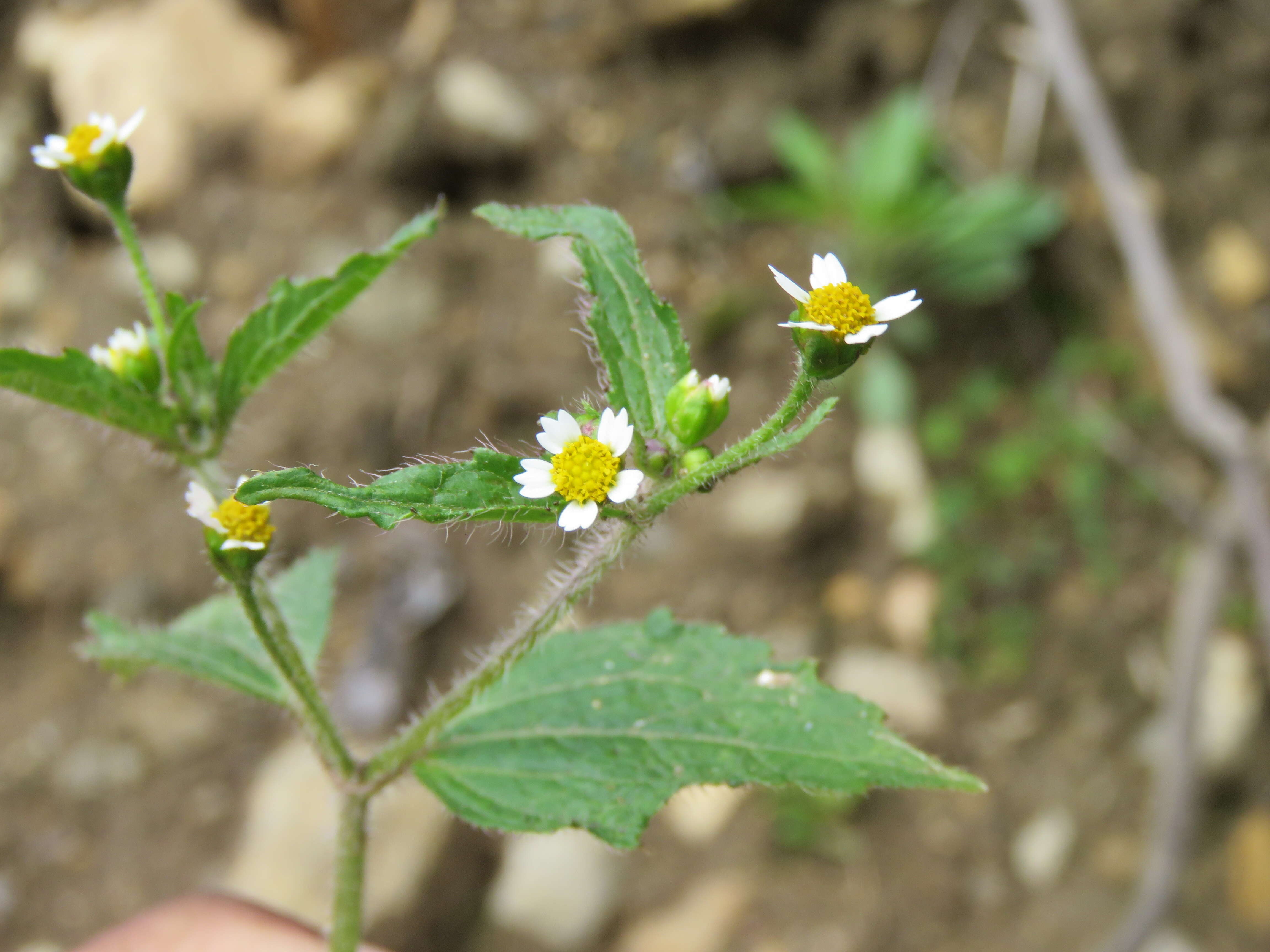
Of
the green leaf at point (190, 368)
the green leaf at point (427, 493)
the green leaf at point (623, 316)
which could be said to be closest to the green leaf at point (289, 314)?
the green leaf at point (190, 368)

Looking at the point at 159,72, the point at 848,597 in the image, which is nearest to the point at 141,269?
the point at 159,72

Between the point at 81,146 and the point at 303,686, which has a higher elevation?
the point at 81,146

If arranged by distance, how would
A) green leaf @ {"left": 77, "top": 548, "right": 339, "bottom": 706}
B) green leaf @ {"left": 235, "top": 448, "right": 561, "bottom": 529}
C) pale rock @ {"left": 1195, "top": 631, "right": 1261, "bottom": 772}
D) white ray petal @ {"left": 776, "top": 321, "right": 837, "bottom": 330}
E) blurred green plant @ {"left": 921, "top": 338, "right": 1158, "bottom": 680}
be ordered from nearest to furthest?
green leaf @ {"left": 235, "top": 448, "right": 561, "bottom": 529} < white ray petal @ {"left": 776, "top": 321, "right": 837, "bottom": 330} < green leaf @ {"left": 77, "top": 548, "right": 339, "bottom": 706} < pale rock @ {"left": 1195, "top": 631, "right": 1261, "bottom": 772} < blurred green plant @ {"left": 921, "top": 338, "right": 1158, "bottom": 680}

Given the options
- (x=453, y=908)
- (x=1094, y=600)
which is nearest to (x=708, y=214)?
(x=1094, y=600)

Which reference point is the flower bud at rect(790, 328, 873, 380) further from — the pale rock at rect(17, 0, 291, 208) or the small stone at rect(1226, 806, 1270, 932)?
the small stone at rect(1226, 806, 1270, 932)

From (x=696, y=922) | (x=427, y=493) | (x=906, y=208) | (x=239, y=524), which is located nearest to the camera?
(x=427, y=493)

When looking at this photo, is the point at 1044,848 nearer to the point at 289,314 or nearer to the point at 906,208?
the point at 906,208

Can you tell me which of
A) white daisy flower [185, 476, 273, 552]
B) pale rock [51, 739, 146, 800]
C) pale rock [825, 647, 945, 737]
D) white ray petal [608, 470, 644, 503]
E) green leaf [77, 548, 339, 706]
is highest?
white ray petal [608, 470, 644, 503]

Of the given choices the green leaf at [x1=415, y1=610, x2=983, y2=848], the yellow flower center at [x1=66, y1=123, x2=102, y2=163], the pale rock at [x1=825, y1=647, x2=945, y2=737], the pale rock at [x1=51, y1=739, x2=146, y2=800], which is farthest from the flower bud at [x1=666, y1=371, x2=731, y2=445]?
the pale rock at [x1=51, y1=739, x2=146, y2=800]
